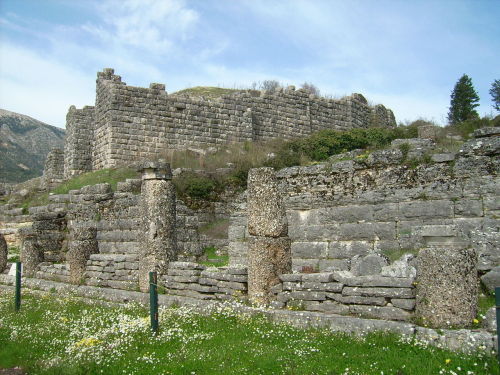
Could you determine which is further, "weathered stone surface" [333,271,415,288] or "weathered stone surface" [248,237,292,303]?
"weathered stone surface" [248,237,292,303]

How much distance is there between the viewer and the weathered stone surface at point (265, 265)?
382 inches

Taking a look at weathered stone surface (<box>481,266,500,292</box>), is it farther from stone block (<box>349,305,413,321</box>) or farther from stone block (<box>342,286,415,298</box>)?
stone block (<box>349,305,413,321</box>)

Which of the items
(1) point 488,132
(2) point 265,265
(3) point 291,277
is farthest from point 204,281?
(1) point 488,132

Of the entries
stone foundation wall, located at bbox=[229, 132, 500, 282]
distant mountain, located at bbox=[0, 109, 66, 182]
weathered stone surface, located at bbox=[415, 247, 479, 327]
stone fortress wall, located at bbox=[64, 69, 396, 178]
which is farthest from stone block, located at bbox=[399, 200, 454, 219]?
distant mountain, located at bbox=[0, 109, 66, 182]

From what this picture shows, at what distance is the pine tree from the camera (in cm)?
2985

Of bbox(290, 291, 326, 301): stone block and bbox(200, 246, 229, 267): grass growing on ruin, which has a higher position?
bbox(200, 246, 229, 267): grass growing on ruin

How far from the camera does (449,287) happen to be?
23.7 ft

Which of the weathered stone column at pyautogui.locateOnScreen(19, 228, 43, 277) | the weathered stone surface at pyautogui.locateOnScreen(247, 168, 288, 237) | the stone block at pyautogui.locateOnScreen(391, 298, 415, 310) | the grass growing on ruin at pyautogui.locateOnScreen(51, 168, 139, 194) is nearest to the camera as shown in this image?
the stone block at pyautogui.locateOnScreen(391, 298, 415, 310)

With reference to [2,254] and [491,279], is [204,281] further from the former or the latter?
[2,254]

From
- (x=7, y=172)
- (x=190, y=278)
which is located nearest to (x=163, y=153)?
(x=190, y=278)

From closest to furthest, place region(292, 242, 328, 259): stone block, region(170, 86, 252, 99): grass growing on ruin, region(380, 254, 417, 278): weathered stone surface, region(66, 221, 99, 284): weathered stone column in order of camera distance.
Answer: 1. region(380, 254, 417, 278): weathered stone surface
2. region(292, 242, 328, 259): stone block
3. region(66, 221, 99, 284): weathered stone column
4. region(170, 86, 252, 99): grass growing on ruin

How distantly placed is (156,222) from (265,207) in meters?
3.58

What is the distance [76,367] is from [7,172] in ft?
192

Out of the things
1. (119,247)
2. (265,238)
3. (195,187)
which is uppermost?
(195,187)
